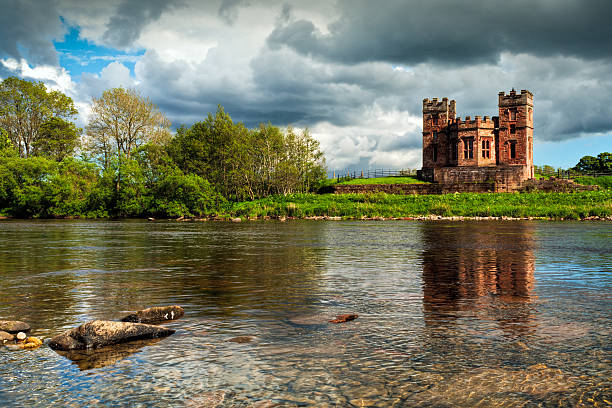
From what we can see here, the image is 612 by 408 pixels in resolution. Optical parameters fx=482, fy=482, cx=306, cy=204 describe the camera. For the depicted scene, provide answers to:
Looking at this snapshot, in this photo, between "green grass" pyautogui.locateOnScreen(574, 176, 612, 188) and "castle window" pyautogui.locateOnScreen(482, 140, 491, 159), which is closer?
"green grass" pyautogui.locateOnScreen(574, 176, 612, 188)

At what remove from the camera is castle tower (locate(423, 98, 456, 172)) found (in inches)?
3996

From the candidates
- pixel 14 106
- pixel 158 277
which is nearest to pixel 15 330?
pixel 158 277

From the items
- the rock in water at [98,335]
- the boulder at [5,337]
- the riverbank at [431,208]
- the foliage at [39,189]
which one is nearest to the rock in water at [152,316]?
the rock in water at [98,335]

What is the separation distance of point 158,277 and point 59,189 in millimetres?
59609

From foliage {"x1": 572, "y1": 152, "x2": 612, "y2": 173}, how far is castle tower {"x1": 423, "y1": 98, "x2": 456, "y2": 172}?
126 ft

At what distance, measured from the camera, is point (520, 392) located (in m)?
5.14

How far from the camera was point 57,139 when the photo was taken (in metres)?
80.3

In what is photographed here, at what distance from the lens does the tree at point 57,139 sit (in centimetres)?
7819

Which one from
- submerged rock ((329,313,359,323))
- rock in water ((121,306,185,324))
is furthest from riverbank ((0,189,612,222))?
Result: rock in water ((121,306,185,324))

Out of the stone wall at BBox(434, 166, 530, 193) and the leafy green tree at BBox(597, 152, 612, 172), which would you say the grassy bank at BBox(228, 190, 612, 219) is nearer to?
the stone wall at BBox(434, 166, 530, 193)

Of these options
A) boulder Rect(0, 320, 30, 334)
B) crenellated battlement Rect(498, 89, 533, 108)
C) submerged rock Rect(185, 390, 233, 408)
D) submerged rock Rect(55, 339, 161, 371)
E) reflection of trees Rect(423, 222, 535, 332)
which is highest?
crenellated battlement Rect(498, 89, 533, 108)

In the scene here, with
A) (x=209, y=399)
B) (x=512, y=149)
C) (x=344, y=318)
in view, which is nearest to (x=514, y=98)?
(x=512, y=149)

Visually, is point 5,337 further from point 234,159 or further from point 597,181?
point 597,181

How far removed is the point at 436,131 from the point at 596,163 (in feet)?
159
